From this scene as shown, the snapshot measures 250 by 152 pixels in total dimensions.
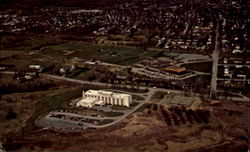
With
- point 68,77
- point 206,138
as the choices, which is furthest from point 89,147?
point 68,77

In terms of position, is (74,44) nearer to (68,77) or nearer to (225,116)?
(68,77)

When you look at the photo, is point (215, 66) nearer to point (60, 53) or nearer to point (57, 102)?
point (57, 102)

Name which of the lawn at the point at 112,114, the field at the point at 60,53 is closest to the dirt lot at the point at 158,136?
the lawn at the point at 112,114

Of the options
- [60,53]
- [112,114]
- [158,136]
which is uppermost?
[60,53]

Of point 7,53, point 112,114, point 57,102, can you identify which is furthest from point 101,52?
point 112,114

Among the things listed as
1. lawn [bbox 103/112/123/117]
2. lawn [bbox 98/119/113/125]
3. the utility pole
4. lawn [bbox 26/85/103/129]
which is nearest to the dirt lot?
lawn [bbox 98/119/113/125]
